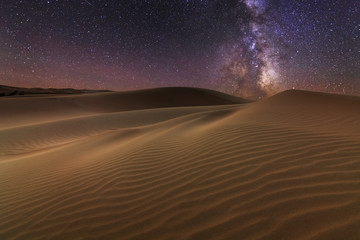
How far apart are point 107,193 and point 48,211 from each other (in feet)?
2.27

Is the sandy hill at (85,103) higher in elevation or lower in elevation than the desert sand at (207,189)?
higher

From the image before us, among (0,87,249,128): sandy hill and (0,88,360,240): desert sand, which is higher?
(0,87,249,128): sandy hill

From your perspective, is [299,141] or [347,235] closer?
[347,235]

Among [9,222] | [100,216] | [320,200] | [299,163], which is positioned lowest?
[9,222]

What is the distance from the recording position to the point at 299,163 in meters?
2.32

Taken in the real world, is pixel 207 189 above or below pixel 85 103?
below

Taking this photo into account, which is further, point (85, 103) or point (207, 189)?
point (85, 103)

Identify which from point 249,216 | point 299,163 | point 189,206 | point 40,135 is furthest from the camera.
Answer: point 40,135

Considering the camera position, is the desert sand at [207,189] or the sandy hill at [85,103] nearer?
the desert sand at [207,189]

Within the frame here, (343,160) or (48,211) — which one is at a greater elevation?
(343,160)

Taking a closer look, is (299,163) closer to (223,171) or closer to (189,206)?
(223,171)

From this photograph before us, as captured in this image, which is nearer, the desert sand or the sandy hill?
the desert sand

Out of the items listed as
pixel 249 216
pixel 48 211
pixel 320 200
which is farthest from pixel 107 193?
pixel 320 200

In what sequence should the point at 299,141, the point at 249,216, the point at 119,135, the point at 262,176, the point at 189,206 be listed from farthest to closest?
the point at 119,135 < the point at 299,141 < the point at 262,176 < the point at 189,206 < the point at 249,216
